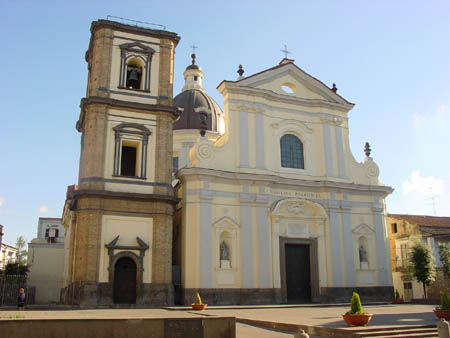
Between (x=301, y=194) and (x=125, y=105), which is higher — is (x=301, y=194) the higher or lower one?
the lower one

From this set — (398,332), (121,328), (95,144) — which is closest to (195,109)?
(95,144)

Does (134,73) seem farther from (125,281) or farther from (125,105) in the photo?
(125,281)

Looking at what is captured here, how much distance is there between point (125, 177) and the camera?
22.6 m

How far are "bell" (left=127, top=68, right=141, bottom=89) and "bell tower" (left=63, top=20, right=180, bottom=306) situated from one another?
5cm

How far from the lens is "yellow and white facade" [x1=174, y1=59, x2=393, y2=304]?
77.7ft

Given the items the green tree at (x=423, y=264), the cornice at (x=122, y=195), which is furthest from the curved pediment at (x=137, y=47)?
the green tree at (x=423, y=264)

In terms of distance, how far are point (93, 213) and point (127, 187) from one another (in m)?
2.07

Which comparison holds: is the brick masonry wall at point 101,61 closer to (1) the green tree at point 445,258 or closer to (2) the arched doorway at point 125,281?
(2) the arched doorway at point 125,281

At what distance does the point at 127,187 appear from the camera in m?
22.5

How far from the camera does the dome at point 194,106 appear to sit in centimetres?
3534

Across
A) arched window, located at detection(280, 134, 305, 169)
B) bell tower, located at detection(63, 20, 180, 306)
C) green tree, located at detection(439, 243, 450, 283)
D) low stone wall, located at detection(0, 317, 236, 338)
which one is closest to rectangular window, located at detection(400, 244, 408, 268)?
green tree, located at detection(439, 243, 450, 283)

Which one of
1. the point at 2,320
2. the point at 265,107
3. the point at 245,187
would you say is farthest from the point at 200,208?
the point at 2,320

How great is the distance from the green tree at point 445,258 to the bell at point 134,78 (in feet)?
73.7

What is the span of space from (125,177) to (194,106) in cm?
1510
